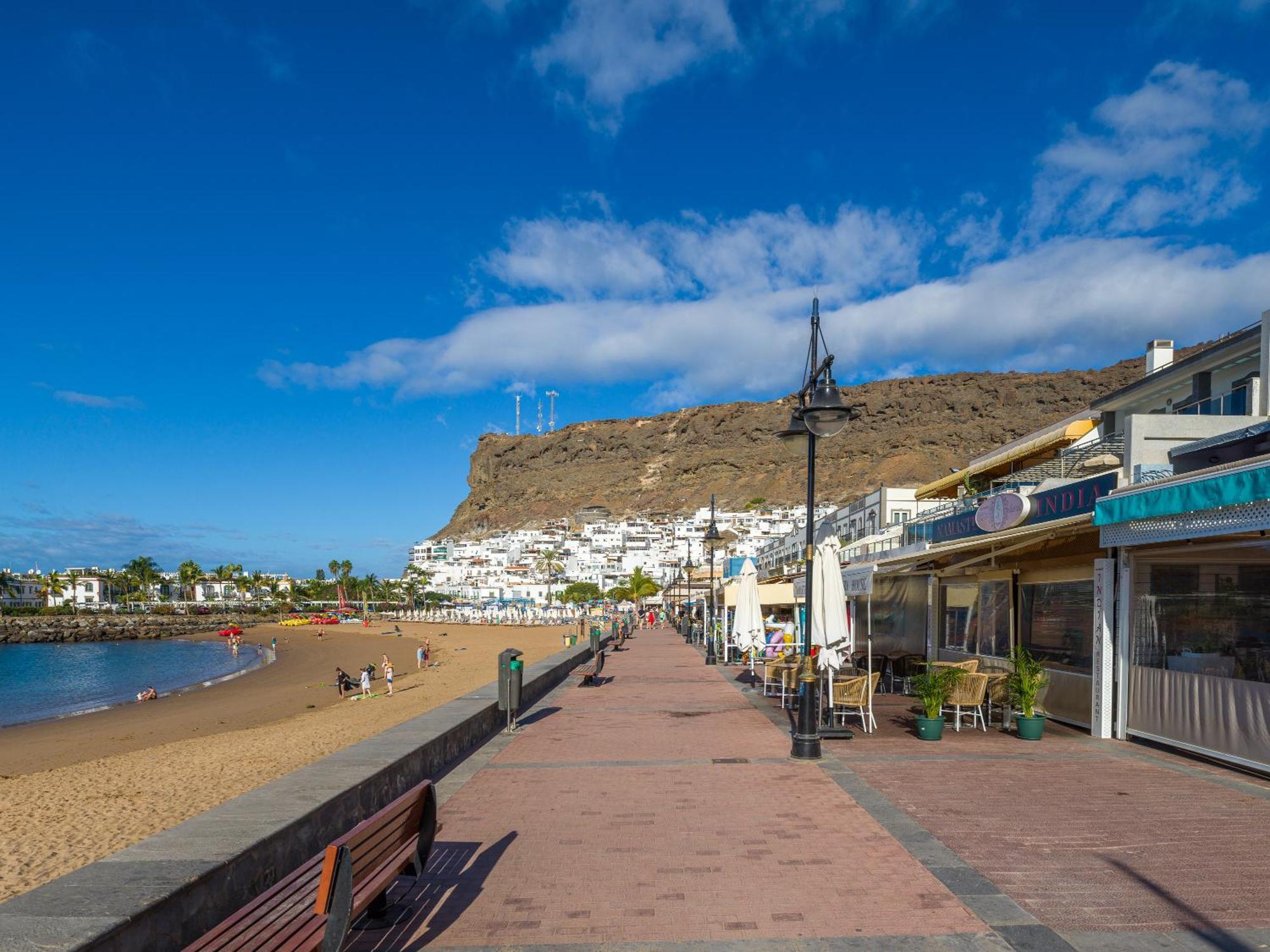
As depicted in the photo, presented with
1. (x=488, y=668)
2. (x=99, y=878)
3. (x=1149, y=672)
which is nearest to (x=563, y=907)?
(x=99, y=878)

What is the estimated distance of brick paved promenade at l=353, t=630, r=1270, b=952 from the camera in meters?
4.11

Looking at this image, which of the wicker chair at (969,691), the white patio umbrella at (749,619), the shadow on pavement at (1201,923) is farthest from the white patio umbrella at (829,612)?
the white patio umbrella at (749,619)

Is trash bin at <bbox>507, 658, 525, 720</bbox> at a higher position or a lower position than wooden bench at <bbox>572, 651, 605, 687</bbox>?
higher

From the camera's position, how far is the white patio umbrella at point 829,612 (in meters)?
9.80

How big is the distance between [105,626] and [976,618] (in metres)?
94.5

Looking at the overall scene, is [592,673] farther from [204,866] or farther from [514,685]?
[204,866]

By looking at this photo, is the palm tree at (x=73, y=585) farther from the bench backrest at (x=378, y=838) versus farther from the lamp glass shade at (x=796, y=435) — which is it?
the bench backrest at (x=378, y=838)

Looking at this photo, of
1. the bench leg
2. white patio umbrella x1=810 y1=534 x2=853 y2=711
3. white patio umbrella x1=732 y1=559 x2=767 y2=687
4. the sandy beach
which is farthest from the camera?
white patio umbrella x1=732 y1=559 x2=767 y2=687

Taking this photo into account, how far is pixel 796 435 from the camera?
30.5 ft

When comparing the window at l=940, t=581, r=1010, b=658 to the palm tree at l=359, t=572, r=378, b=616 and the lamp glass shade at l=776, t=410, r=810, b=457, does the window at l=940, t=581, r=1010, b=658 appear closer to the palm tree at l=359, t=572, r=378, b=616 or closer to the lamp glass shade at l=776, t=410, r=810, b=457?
the lamp glass shade at l=776, t=410, r=810, b=457

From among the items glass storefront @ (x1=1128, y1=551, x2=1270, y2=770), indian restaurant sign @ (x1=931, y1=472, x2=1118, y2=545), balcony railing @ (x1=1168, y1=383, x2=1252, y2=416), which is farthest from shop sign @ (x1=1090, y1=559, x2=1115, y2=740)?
balcony railing @ (x1=1168, y1=383, x2=1252, y2=416)

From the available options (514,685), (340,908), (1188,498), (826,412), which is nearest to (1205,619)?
(1188,498)

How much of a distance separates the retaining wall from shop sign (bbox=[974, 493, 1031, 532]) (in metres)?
7.67

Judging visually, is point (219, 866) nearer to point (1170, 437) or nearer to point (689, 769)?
point (689, 769)
